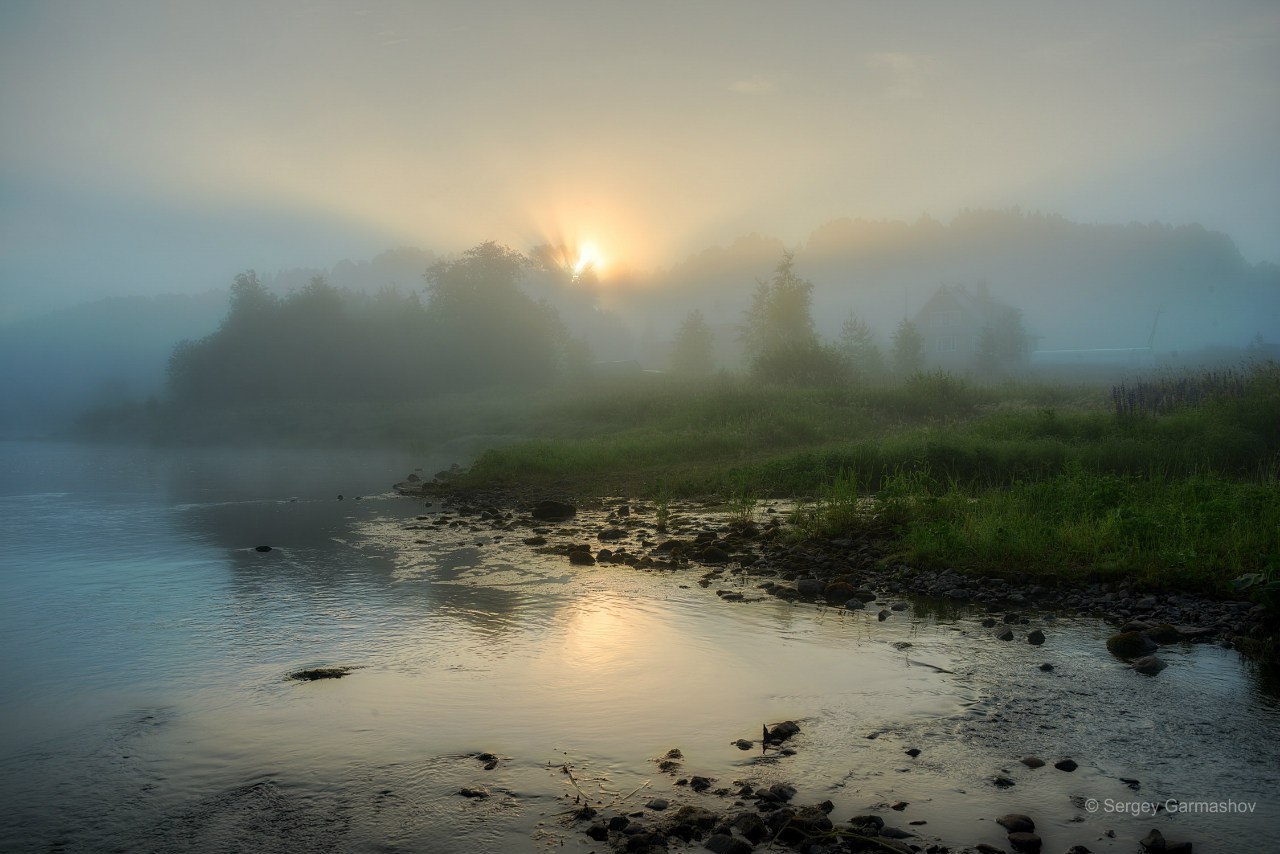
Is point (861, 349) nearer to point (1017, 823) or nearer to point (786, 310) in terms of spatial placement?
point (786, 310)

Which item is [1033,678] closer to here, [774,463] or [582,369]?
[774,463]

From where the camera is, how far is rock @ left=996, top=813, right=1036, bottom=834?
5121 mm

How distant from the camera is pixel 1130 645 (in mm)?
8641

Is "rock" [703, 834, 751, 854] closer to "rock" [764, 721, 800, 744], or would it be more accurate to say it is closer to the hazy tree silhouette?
"rock" [764, 721, 800, 744]

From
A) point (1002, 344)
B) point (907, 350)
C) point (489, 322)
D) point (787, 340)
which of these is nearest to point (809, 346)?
point (787, 340)

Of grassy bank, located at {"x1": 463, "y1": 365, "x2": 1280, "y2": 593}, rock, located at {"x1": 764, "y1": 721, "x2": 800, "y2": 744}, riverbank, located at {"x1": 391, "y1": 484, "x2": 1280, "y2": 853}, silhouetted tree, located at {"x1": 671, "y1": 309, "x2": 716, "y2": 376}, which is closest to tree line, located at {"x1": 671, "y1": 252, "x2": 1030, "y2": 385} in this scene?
silhouetted tree, located at {"x1": 671, "y1": 309, "x2": 716, "y2": 376}

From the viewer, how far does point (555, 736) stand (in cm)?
692

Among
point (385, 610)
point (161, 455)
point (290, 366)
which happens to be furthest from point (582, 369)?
point (385, 610)

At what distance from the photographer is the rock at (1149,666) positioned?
26.4 ft

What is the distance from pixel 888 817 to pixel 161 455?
53.6 meters

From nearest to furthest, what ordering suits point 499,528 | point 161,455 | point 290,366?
point 499,528
point 161,455
point 290,366

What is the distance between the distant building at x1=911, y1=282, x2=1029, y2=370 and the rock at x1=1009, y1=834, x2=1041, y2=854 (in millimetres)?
84372

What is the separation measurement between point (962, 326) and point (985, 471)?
77038 millimetres

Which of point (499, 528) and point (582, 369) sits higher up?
point (582, 369)
